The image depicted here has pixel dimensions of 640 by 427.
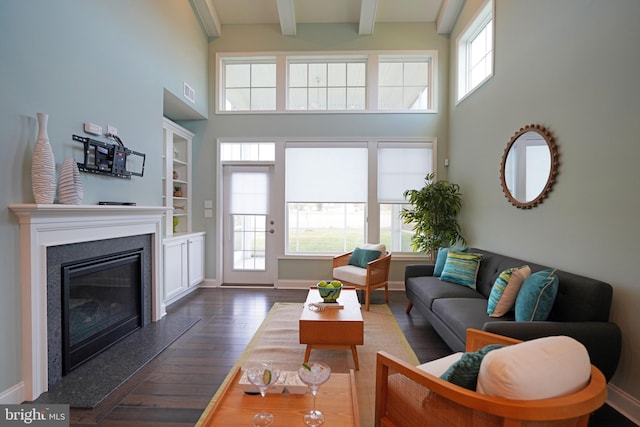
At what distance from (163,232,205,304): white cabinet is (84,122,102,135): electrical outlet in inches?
62.3

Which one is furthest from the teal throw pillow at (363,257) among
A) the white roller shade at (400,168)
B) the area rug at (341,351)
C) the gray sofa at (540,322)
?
the gray sofa at (540,322)

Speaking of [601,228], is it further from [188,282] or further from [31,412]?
[188,282]

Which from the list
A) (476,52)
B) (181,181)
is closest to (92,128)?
(181,181)

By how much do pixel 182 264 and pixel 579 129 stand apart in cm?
458

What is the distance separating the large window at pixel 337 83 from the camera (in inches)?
189

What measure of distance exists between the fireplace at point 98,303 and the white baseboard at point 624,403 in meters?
3.86

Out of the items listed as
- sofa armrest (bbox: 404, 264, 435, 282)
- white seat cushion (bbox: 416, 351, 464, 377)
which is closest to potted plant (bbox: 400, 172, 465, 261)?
sofa armrest (bbox: 404, 264, 435, 282)

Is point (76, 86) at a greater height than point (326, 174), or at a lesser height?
greater

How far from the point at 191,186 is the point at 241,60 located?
2266 millimetres

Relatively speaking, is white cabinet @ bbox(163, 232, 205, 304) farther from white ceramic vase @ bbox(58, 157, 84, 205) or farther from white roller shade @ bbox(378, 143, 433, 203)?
white roller shade @ bbox(378, 143, 433, 203)

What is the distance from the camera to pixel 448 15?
4.42 m

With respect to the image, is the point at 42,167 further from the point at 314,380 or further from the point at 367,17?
the point at 367,17

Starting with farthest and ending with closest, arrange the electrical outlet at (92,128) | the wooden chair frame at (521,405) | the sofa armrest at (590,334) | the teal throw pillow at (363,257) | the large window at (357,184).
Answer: the large window at (357,184), the teal throw pillow at (363,257), the electrical outlet at (92,128), the sofa armrest at (590,334), the wooden chair frame at (521,405)

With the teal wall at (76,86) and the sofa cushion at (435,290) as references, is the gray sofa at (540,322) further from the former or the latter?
the teal wall at (76,86)
